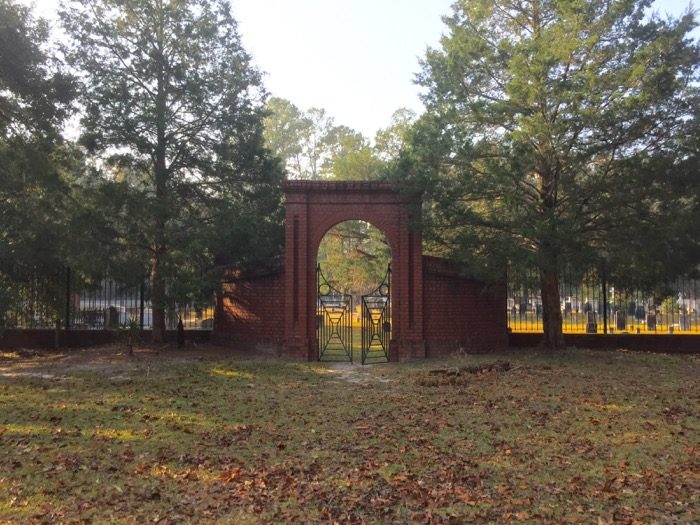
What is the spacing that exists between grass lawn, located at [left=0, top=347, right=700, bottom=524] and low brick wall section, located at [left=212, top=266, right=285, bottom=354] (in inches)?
109

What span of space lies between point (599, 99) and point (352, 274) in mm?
14330

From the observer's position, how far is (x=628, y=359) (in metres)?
12.2

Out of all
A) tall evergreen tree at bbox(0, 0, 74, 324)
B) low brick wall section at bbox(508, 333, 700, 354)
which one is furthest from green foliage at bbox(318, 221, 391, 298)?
tall evergreen tree at bbox(0, 0, 74, 324)

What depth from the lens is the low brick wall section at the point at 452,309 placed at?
13.0m

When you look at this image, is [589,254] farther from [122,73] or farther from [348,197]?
[122,73]

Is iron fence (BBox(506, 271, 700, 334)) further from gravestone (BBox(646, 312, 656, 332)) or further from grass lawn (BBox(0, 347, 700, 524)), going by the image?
grass lawn (BBox(0, 347, 700, 524))

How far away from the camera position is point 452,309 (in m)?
13.1

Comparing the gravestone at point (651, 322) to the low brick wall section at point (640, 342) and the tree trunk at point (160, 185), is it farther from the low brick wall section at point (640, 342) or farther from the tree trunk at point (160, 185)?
the tree trunk at point (160, 185)

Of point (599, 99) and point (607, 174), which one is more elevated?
point (599, 99)

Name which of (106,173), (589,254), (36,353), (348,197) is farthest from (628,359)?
(36,353)

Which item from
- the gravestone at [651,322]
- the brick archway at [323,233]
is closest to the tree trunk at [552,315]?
the brick archway at [323,233]

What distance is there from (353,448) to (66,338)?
1243 centimetres

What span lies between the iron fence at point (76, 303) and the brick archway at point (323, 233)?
2.12 meters

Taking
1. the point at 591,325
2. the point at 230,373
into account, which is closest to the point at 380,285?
the point at 230,373
